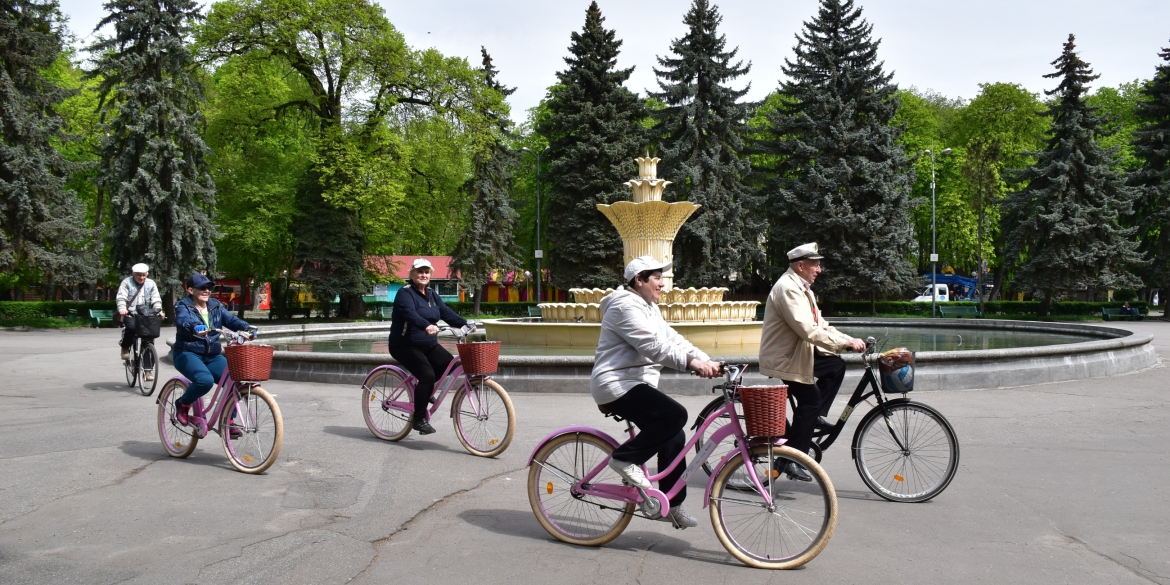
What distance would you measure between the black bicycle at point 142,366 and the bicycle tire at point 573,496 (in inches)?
348

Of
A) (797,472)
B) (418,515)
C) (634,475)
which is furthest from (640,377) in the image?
(418,515)

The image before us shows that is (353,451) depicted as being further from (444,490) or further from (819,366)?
(819,366)

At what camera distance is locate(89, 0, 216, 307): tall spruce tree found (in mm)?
33188

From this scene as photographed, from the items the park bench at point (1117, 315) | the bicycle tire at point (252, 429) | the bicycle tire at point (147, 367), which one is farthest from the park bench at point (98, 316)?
the park bench at point (1117, 315)

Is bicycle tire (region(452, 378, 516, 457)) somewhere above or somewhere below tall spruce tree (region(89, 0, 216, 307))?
below

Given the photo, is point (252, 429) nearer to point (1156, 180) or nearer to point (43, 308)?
point (43, 308)

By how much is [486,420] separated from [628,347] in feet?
9.96

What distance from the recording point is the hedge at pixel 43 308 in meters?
33.8

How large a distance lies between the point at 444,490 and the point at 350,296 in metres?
33.3

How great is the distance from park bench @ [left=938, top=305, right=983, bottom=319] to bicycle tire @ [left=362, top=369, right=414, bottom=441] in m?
33.9

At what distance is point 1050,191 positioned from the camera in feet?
123

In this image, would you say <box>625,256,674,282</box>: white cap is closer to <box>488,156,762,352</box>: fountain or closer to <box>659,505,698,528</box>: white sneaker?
<box>659,505,698,528</box>: white sneaker

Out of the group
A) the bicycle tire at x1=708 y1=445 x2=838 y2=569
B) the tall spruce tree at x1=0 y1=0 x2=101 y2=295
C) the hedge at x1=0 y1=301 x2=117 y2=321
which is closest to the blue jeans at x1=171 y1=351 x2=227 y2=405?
the bicycle tire at x1=708 y1=445 x2=838 y2=569

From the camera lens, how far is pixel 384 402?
8.28m
